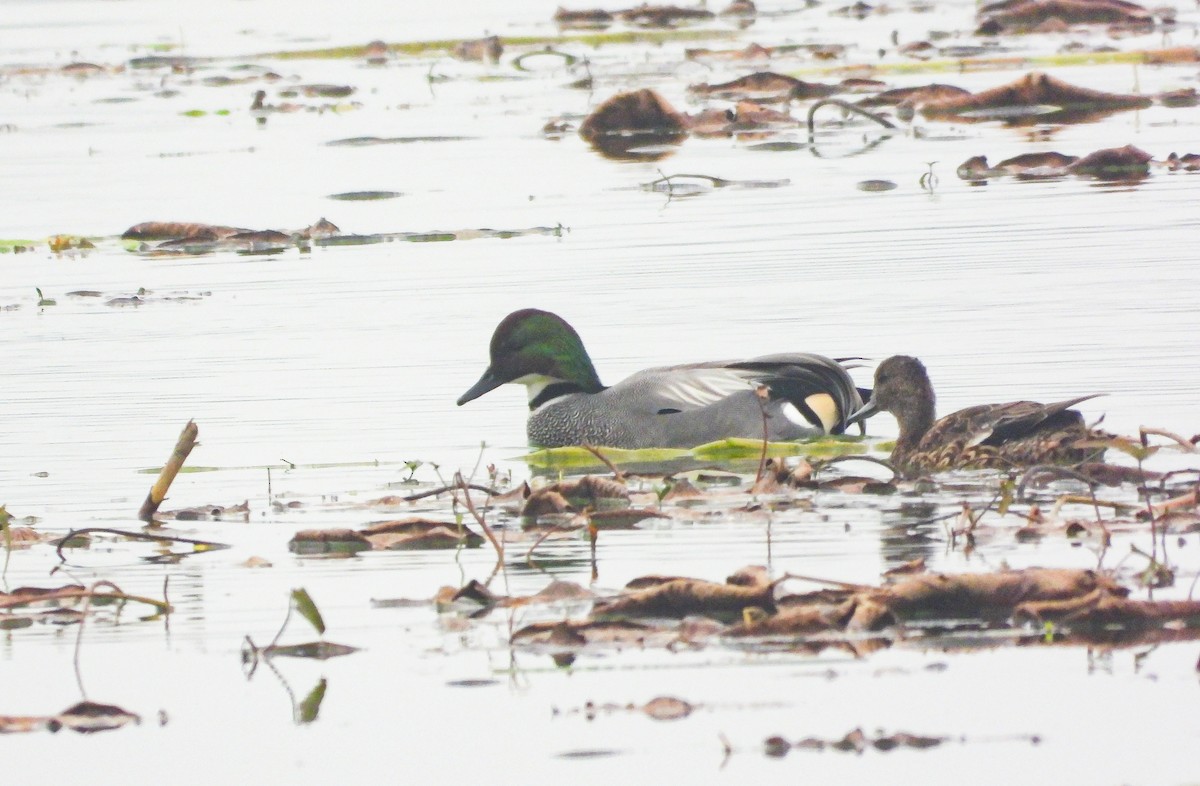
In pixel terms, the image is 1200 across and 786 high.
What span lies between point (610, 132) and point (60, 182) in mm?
4815

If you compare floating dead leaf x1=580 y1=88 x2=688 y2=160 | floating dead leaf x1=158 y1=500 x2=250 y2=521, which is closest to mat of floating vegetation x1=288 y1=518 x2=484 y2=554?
floating dead leaf x1=158 y1=500 x2=250 y2=521

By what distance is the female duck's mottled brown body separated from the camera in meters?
8.95

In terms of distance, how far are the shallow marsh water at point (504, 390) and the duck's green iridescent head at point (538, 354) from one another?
26cm

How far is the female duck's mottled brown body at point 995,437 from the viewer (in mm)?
8945

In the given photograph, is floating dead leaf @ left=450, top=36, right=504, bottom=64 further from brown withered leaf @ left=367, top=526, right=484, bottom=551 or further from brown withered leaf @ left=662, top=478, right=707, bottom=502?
brown withered leaf @ left=367, top=526, right=484, bottom=551

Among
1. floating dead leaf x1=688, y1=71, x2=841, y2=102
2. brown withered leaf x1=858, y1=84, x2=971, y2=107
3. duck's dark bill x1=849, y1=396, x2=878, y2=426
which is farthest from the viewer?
floating dead leaf x1=688, y1=71, x2=841, y2=102

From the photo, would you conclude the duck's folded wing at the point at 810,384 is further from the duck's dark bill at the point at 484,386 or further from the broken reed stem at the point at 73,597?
the broken reed stem at the point at 73,597

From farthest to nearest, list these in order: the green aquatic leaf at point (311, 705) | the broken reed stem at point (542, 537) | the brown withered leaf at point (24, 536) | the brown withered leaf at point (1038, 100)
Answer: the brown withered leaf at point (1038, 100) → the brown withered leaf at point (24, 536) → the broken reed stem at point (542, 537) → the green aquatic leaf at point (311, 705)

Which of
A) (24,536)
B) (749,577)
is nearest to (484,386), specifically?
(24,536)

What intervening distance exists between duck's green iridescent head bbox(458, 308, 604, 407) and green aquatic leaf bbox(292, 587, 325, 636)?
4593mm

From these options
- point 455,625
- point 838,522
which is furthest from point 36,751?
point 838,522

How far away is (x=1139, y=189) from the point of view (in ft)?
54.1

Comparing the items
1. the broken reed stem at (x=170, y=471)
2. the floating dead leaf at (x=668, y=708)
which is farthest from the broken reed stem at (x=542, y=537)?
the floating dead leaf at (x=668, y=708)

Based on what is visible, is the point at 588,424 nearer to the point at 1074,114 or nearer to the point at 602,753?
the point at 602,753
